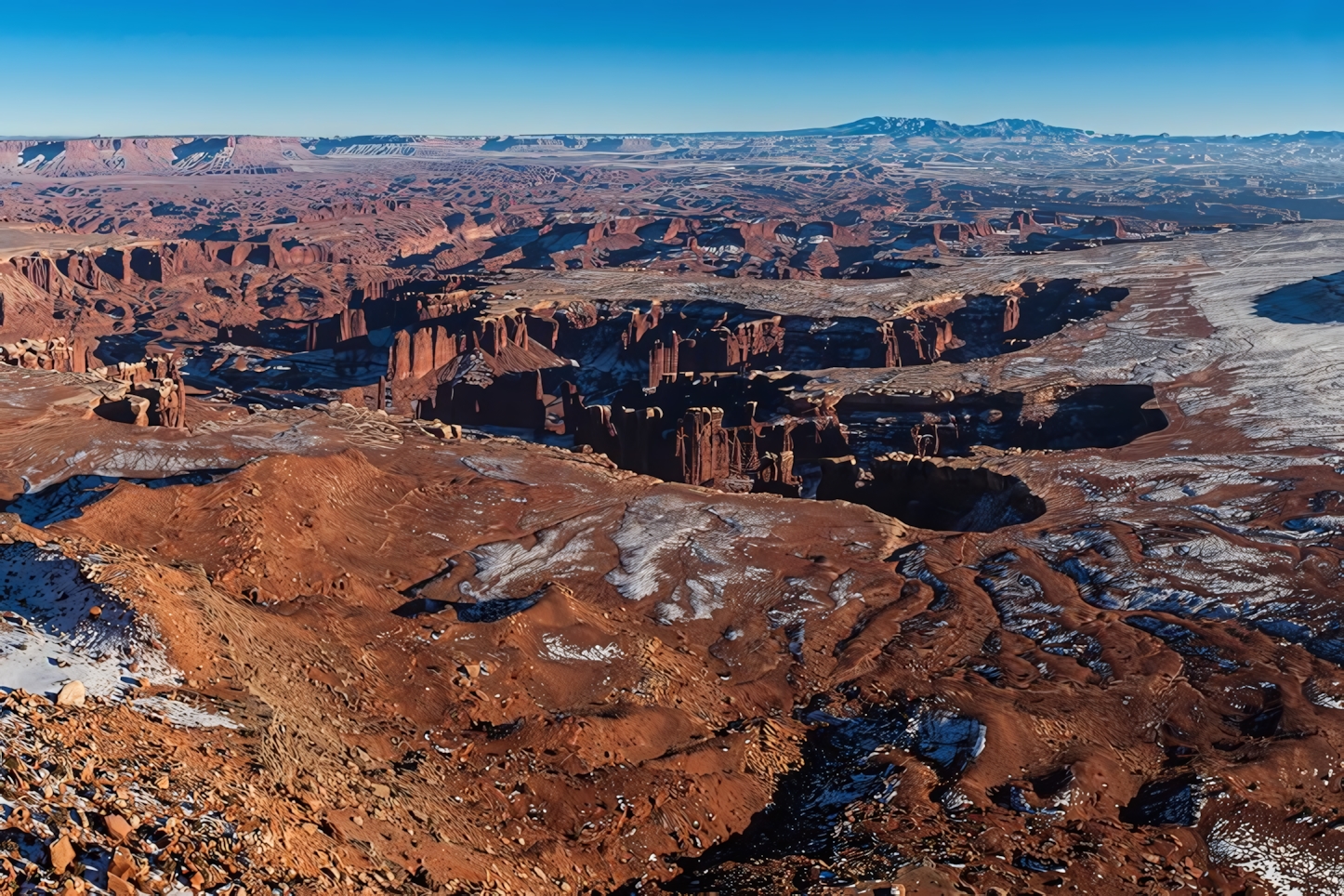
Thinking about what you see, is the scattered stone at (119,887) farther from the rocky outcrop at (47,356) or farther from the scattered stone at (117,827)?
the rocky outcrop at (47,356)

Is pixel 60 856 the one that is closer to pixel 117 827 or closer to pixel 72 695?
pixel 117 827

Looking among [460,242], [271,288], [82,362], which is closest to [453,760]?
[82,362]

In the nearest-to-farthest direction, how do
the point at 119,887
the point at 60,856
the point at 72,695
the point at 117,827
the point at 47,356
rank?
the point at 60,856, the point at 119,887, the point at 117,827, the point at 72,695, the point at 47,356

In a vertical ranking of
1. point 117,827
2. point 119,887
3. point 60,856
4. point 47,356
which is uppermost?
point 60,856

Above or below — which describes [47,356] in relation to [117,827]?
below

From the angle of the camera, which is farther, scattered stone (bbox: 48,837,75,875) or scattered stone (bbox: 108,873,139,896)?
scattered stone (bbox: 108,873,139,896)

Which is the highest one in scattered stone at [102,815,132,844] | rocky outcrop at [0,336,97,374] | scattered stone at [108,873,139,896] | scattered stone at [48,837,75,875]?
scattered stone at [48,837,75,875]

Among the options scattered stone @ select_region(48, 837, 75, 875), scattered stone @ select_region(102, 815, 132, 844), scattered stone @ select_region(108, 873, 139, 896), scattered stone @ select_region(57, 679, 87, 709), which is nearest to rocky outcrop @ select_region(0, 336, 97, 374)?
scattered stone @ select_region(57, 679, 87, 709)

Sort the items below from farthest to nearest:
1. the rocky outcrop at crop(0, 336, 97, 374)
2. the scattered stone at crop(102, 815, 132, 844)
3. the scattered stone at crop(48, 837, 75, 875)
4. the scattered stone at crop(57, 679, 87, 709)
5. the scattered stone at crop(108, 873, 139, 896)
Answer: the rocky outcrop at crop(0, 336, 97, 374) < the scattered stone at crop(57, 679, 87, 709) < the scattered stone at crop(102, 815, 132, 844) < the scattered stone at crop(108, 873, 139, 896) < the scattered stone at crop(48, 837, 75, 875)

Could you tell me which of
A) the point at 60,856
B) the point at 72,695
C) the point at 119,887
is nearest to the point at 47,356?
the point at 72,695

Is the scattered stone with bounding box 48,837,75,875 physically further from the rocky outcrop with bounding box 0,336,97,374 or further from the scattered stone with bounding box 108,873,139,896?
the rocky outcrop with bounding box 0,336,97,374

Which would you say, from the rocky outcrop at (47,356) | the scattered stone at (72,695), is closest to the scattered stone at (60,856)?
the scattered stone at (72,695)
